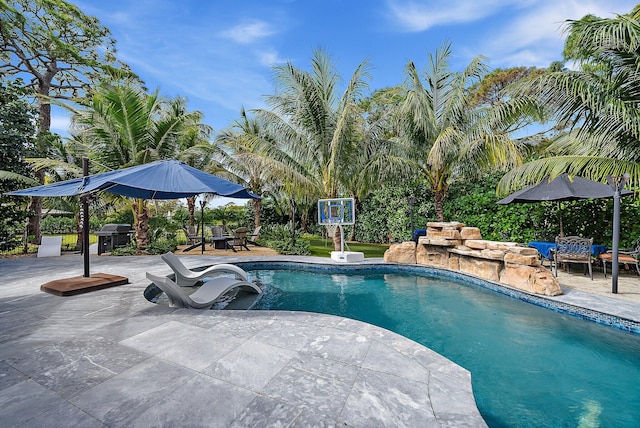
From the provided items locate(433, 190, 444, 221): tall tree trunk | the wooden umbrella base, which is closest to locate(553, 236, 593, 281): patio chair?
locate(433, 190, 444, 221): tall tree trunk

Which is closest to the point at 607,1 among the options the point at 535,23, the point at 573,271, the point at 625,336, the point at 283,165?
the point at 535,23

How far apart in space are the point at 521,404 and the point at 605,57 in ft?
25.3

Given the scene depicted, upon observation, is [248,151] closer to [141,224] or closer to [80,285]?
[141,224]

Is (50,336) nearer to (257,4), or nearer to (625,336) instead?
(625,336)

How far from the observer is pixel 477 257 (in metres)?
7.68

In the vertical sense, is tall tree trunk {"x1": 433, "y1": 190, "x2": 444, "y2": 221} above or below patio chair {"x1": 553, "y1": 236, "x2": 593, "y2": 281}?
above

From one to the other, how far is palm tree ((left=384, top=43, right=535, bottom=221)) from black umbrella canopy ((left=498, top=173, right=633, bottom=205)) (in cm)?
169

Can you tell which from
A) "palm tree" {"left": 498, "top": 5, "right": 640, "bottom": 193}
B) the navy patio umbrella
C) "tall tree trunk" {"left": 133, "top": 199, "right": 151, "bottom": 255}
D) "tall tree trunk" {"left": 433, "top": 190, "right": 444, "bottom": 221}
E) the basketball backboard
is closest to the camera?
the navy patio umbrella

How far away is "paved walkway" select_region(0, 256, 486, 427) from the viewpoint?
207 cm

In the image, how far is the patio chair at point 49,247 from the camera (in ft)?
34.9

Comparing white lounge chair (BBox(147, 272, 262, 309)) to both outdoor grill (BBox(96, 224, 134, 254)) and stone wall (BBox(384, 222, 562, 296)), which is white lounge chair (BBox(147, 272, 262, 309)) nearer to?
stone wall (BBox(384, 222, 562, 296))

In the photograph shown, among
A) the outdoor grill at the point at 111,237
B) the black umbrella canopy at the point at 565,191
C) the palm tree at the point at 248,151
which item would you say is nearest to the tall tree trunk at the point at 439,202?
the black umbrella canopy at the point at 565,191

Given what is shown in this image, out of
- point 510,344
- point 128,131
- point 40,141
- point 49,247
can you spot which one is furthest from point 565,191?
point 40,141

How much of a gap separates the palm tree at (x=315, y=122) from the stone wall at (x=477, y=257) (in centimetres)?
341
